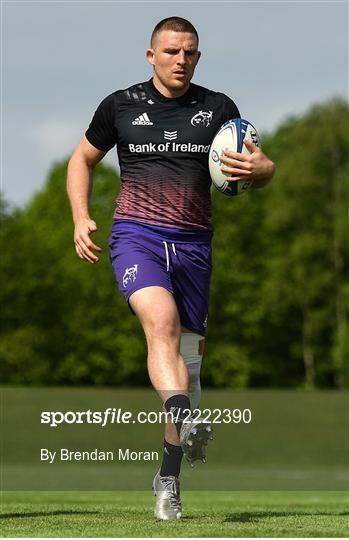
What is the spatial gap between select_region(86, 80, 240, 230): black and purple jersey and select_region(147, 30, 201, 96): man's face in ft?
0.44

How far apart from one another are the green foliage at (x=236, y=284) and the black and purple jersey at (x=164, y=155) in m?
46.7

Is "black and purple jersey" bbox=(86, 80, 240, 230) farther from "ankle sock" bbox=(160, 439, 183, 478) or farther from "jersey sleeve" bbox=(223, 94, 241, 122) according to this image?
"ankle sock" bbox=(160, 439, 183, 478)

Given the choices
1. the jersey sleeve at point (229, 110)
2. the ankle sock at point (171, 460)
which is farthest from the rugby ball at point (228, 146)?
the ankle sock at point (171, 460)

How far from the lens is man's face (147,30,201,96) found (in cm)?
784

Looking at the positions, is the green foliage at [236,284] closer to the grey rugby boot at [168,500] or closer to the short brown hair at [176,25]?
the short brown hair at [176,25]

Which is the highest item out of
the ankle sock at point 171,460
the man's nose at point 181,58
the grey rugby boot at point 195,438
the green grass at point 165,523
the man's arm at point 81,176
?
the man's nose at point 181,58

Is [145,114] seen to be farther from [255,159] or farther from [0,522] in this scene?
[0,522]

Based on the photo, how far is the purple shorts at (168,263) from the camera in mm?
7633

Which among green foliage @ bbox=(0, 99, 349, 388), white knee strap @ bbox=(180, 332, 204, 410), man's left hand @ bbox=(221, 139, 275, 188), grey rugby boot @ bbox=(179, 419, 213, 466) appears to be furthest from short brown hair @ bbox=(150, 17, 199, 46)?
green foliage @ bbox=(0, 99, 349, 388)

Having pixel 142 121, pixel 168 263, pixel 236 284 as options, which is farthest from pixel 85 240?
pixel 236 284

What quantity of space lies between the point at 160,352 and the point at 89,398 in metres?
28.9

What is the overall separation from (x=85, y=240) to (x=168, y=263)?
580mm

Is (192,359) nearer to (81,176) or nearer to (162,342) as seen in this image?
(162,342)

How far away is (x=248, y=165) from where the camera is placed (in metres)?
7.73
